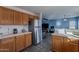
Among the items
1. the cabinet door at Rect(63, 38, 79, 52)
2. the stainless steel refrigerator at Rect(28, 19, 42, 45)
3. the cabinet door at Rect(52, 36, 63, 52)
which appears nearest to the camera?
the cabinet door at Rect(63, 38, 79, 52)

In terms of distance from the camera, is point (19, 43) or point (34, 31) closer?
point (19, 43)

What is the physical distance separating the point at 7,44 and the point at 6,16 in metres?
1.03

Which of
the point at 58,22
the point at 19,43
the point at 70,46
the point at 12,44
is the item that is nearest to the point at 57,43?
the point at 70,46

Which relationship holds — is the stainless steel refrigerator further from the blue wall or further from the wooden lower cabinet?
the blue wall

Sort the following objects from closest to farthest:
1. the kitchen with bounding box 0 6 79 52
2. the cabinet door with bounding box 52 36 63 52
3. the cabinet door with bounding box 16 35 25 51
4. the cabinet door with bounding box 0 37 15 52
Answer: the cabinet door with bounding box 0 37 15 52
the kitchen with bounding box 0 6 79 52
the cabinet door with bounding box 52 36 63 52
the cabinet door with bounding box 16 35 25 51

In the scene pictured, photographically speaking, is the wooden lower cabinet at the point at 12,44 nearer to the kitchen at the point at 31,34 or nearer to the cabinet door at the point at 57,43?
the kitchen at the point at 31,34

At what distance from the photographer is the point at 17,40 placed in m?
3.69

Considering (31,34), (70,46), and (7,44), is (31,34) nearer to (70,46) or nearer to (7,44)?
(7,44)

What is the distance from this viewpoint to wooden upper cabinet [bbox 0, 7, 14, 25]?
3136mm

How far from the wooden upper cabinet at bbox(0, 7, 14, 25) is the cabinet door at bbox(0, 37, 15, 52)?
2.12ft

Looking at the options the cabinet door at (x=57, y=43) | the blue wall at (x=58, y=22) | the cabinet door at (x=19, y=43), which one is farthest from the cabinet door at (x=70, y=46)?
the blue wall at (x=58, y=22)

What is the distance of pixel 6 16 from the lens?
3336 mm

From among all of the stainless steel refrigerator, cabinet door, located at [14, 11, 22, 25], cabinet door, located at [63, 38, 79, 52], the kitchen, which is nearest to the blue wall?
the kitchen
